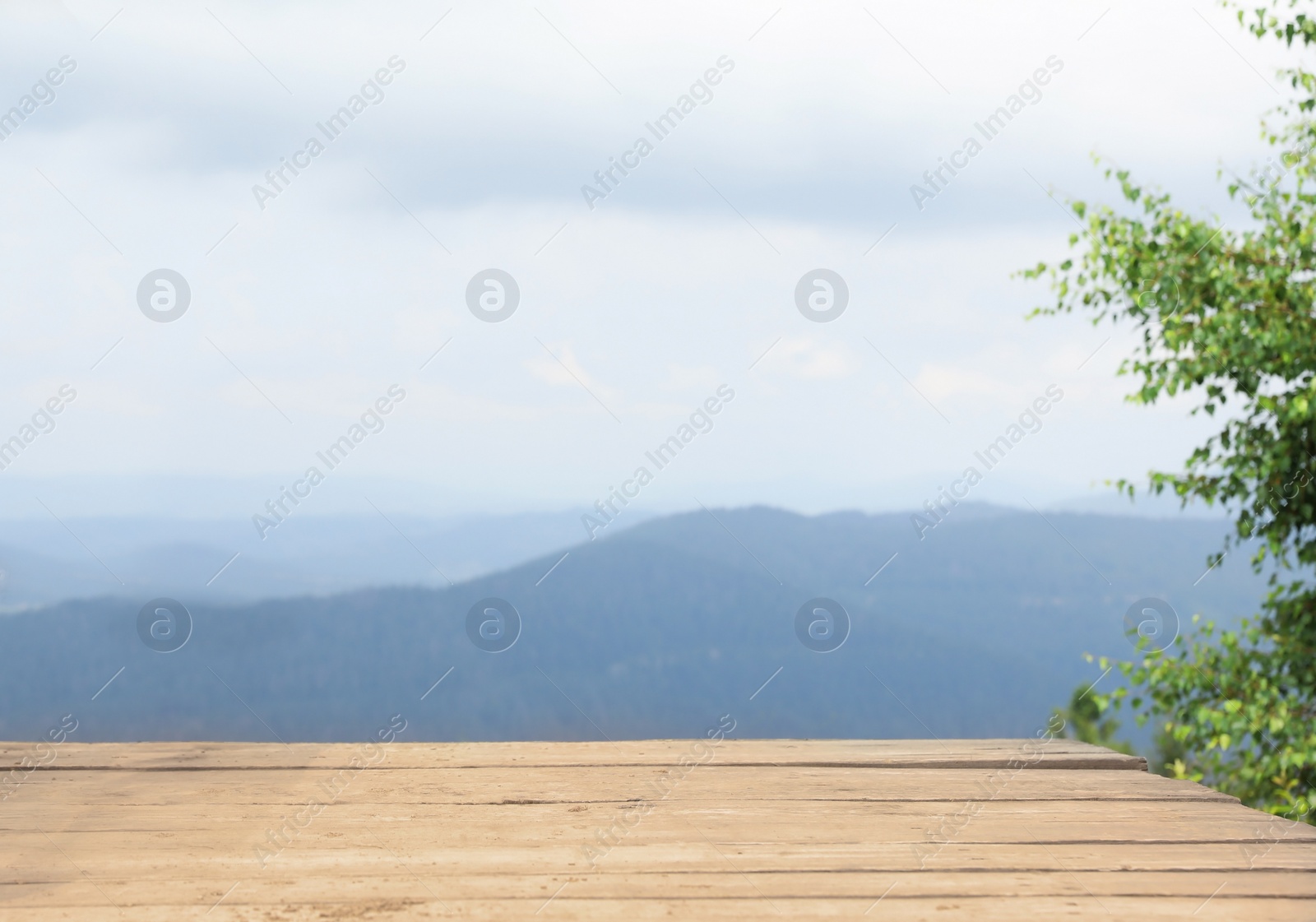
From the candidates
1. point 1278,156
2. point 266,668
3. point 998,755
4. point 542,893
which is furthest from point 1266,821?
point 266,668

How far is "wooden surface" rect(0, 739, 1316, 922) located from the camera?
1.38 meters

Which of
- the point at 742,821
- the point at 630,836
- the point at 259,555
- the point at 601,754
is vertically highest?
the point at 742,821

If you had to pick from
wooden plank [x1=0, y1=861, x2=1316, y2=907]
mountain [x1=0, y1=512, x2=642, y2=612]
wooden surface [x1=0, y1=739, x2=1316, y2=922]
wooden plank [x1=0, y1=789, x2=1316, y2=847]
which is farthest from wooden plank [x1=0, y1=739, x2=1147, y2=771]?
mountain [x1=0, y1=512, x2=642, y2=612]

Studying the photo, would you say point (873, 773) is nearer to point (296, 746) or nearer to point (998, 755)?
point (998, 755)

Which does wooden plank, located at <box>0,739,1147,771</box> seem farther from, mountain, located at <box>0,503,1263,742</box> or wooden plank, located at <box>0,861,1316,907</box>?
mountain, located at <box>0,503,1263,742</box>

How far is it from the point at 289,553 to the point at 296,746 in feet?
83.8

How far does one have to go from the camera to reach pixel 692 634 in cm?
2372

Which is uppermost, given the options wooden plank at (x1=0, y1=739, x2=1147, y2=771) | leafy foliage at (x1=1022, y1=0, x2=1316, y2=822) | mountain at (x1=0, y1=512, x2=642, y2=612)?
leafy foliage at (x1=1022, y1=0, x2=1316, y2=822)

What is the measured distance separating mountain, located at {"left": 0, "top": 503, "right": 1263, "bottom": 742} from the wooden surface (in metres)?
19.6

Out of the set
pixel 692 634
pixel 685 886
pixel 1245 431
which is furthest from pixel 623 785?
pixel 692 634

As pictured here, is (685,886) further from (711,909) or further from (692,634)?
(692,634)

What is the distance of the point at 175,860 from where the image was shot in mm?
1543

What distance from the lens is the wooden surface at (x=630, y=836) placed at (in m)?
1.38

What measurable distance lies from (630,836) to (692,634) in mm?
22302
